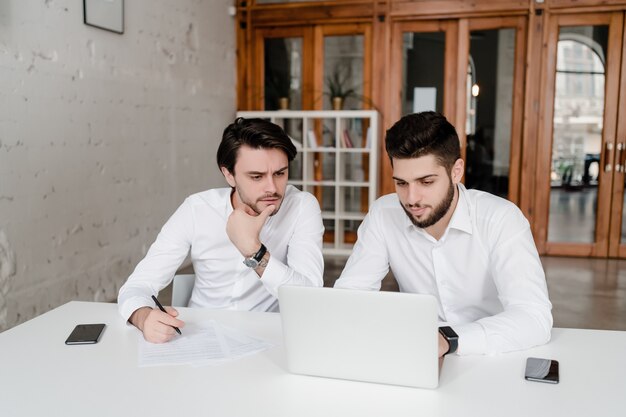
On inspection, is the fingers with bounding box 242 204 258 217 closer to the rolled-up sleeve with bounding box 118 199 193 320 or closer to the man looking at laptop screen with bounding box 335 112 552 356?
the rolled-up sleeve with bounding box 118 199 193 320

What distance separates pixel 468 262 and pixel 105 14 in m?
3.12

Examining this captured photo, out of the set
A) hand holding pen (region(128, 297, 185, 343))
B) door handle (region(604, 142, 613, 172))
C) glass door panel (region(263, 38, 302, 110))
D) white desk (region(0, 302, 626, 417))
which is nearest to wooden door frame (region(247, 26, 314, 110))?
glass door panel (region(263, 38, 302, 110))

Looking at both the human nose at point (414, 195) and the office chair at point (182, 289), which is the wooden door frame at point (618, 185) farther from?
the office chair at point (182, 289)

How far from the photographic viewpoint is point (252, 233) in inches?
70.4

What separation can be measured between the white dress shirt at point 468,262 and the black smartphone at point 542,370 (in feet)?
0.39

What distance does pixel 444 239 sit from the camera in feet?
5.88

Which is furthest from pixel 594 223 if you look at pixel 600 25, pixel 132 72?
pixel 132 72

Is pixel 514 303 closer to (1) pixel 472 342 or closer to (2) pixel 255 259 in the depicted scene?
(1) pixel 472 342

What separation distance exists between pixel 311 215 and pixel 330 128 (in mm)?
4135

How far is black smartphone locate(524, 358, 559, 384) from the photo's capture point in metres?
1.18

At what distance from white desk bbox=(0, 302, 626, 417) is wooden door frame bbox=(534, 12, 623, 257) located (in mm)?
4519

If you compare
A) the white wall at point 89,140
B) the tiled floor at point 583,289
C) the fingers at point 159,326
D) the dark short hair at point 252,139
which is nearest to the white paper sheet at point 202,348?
the fingers at point 159,326

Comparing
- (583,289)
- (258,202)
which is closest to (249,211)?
(258,202)

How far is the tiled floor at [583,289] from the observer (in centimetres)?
363
